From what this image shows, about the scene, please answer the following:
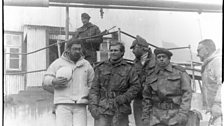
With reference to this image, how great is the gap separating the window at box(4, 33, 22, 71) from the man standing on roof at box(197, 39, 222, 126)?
1570 millimetres

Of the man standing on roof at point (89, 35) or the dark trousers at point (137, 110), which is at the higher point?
the man standing on roof at point (89, 35)

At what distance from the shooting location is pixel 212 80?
368 cm

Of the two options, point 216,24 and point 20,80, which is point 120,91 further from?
point 216,24

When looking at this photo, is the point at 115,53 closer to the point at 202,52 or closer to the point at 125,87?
the point at 125,87

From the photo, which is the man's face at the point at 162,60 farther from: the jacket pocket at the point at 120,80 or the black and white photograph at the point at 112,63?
the jacket pocket at the point at 120,80

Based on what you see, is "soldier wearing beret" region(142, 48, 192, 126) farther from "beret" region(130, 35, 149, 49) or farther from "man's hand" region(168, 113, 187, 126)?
"beret" region(130, 35, 149, 49)

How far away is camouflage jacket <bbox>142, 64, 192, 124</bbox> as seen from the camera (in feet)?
11.1

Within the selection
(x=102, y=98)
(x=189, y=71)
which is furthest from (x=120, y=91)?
(x=189, y=71)

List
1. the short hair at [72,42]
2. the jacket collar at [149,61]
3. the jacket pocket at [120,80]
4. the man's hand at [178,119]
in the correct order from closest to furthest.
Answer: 1. the man's hand at [178,119]
2. the jacket pocket at [120,80]
3. the jacket collar at [149,61]
4. the short hair at [72,42]

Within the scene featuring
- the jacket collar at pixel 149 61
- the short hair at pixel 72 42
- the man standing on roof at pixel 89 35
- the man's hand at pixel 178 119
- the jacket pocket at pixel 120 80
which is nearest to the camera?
the man's hand at pixel 178 119

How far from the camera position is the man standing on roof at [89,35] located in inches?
150

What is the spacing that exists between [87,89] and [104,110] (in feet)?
0.91

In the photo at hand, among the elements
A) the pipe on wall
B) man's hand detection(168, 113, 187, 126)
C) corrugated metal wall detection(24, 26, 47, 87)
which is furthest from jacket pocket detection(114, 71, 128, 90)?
the pipe on wall

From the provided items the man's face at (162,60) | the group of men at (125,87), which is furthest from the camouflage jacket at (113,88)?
the man's face at (162,60)
